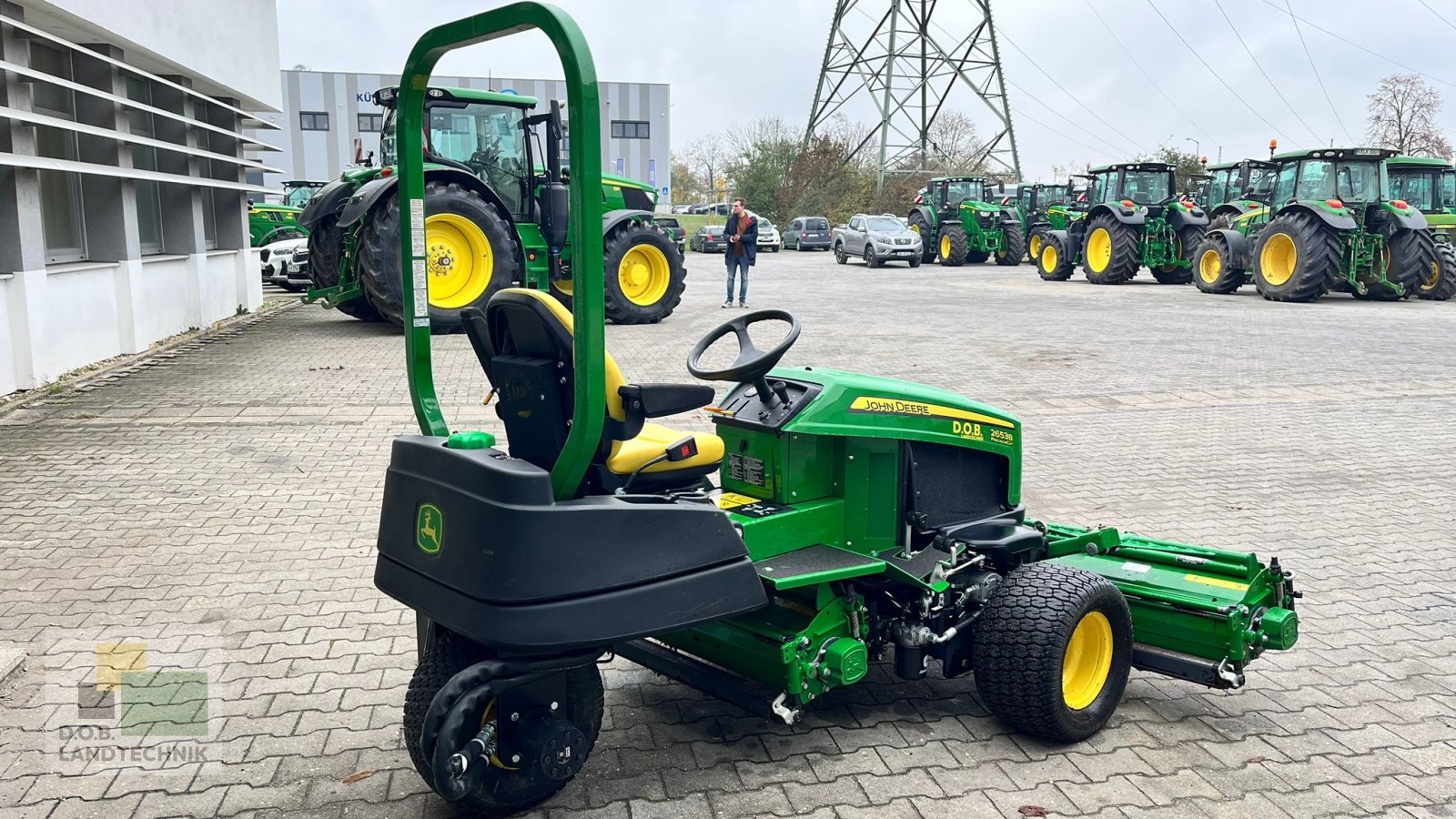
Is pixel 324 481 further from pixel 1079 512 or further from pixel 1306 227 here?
pixel 1306 227

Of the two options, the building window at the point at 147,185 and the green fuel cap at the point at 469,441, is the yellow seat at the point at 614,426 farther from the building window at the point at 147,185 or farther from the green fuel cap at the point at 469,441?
the building window at the point at 147,185

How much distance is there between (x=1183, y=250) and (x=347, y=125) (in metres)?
45.6

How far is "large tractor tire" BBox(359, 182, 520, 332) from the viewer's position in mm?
12359

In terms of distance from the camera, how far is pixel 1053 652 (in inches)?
137

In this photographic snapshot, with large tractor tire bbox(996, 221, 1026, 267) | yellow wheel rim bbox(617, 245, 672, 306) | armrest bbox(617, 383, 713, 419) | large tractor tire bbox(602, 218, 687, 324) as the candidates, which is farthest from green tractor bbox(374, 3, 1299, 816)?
large tractor tire bbox(996, 221, 1026, 267)

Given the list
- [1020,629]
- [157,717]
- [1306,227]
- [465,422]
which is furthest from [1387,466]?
[1306,227]

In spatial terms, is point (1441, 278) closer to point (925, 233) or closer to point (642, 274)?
point (642, 274)

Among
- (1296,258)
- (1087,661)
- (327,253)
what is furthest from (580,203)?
(1296,258)

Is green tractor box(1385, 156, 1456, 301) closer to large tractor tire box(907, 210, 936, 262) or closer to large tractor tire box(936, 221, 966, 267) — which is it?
large tractor tire box(936, 221, 966, 267)

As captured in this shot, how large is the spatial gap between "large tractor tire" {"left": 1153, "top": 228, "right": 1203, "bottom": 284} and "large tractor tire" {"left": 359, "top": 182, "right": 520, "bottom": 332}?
15.1 meters

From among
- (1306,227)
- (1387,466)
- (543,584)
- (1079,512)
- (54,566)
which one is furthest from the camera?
(1306,227)

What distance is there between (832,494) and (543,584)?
1234 mm

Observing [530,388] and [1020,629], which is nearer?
[530,388]

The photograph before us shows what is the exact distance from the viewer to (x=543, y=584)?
277 cm
